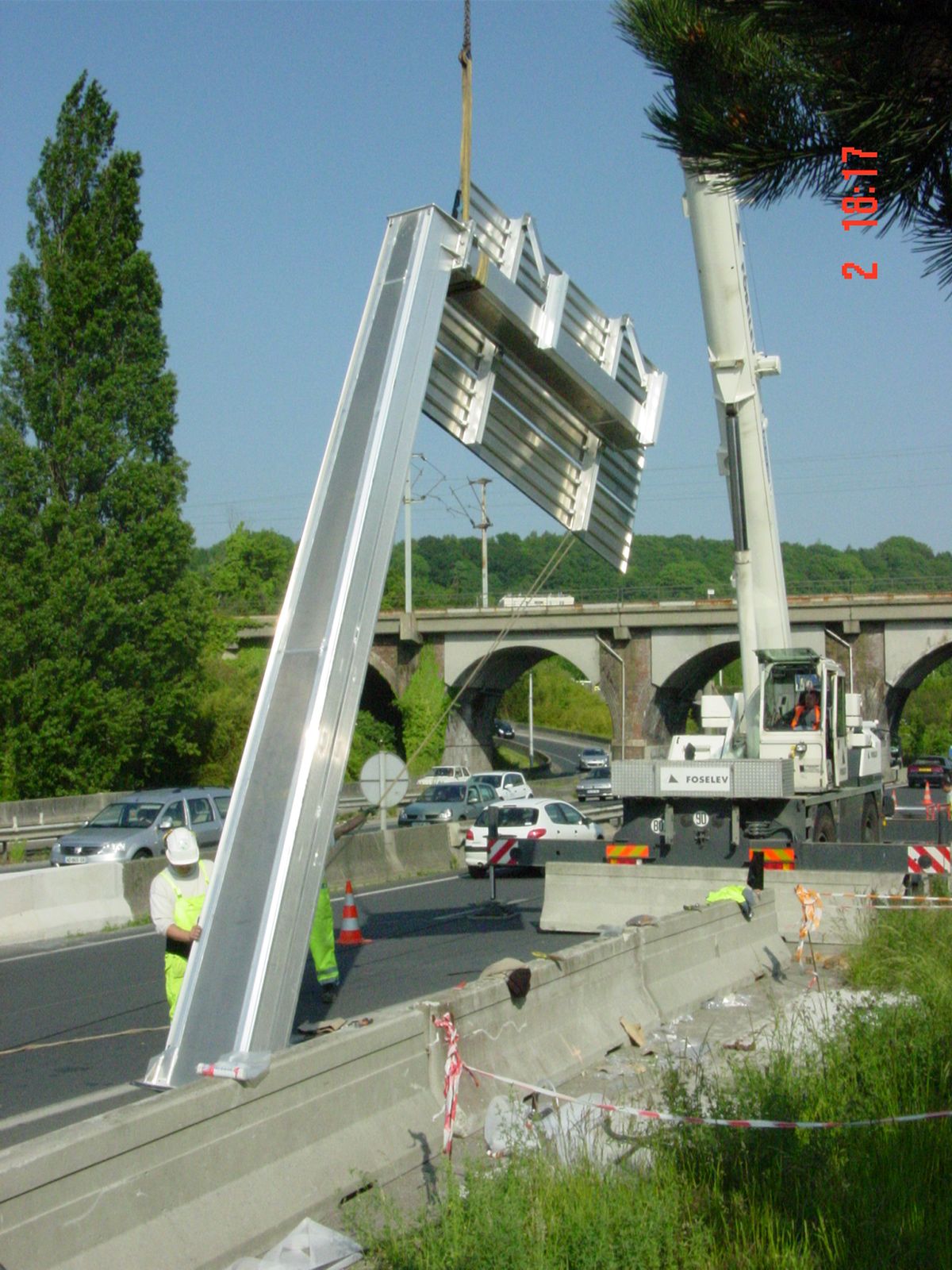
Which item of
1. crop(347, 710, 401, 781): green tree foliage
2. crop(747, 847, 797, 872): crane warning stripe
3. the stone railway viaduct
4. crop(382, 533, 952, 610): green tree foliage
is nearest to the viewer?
crop(747, 847, 797, 872): crane warning stripe

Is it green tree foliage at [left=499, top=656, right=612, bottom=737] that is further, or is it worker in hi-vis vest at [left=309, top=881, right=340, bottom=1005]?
green tree foliage at [left=499, top=656, right=612, bottom=737]

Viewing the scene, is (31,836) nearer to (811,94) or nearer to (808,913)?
(808,913)

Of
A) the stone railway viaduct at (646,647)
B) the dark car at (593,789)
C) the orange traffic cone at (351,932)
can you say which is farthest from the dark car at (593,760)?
the orange traffic cone at (351,932)

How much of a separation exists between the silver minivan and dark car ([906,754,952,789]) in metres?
36.3

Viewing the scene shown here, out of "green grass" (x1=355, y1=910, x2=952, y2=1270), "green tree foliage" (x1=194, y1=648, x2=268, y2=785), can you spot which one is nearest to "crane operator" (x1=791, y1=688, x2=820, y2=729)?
"green grass" (x1=355, y1=910, x2=952, y2=1270)

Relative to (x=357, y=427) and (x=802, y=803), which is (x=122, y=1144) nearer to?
(x=357, y=427)

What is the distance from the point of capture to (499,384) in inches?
469

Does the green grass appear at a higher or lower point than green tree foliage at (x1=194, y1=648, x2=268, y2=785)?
lower

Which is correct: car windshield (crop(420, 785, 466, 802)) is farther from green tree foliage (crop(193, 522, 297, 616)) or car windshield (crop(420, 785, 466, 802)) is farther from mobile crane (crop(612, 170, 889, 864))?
green tree foliage (crop(193, 522, 297, 616))

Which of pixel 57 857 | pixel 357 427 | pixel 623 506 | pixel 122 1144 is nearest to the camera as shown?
pixel 122 1144

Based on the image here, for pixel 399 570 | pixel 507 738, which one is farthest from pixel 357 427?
pixel 399 570

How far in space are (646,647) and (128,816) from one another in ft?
124

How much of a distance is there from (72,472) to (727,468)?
83.8 ft

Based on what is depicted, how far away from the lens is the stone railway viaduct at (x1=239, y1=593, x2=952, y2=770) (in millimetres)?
54062
